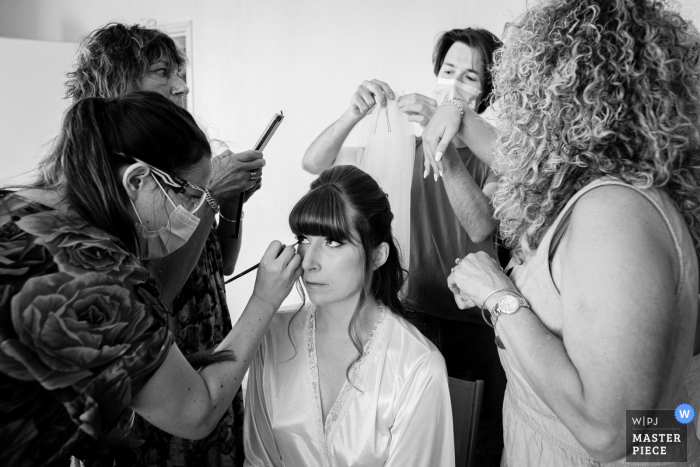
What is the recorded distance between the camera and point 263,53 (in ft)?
11.9

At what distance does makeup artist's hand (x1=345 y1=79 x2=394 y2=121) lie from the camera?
182 cm

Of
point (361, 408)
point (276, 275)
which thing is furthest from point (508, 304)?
point (361, 408)

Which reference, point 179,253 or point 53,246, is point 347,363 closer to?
point 179,253

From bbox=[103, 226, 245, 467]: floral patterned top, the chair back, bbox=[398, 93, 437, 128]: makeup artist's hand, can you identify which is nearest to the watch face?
the chair back

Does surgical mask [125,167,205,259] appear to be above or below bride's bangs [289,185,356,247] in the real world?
above

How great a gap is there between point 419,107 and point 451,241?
45cm

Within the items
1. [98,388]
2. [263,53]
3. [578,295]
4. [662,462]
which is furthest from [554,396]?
[263,53]

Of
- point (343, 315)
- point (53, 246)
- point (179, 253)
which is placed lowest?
point (343, 315)

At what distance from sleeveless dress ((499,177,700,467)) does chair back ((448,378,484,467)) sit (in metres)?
0.23

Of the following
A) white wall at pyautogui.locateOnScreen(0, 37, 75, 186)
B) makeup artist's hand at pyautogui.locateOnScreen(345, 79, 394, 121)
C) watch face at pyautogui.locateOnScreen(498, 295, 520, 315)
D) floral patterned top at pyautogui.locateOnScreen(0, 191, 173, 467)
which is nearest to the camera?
floral patterned top at pyautogui.locateOnScreen(0, 191, 173, 467)

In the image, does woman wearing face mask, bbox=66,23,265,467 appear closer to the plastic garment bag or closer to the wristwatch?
the plastic garment bag

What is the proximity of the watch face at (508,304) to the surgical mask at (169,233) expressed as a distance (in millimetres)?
623

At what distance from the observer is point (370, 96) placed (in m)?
1.84

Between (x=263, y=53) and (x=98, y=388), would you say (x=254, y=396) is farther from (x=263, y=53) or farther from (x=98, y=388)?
(x=263, y=53)
